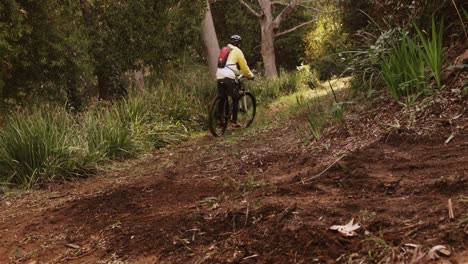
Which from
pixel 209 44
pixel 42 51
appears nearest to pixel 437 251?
pixel 42 51

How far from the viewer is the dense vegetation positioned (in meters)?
5.50

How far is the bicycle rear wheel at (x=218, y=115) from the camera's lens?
882cm

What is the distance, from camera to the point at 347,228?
2.65 metres

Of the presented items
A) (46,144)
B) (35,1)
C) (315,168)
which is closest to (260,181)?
(315,168)

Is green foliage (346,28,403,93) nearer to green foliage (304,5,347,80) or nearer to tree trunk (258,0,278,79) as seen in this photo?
tree trunk (258,0,278,79)

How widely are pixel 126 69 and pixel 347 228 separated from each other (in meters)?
9.52

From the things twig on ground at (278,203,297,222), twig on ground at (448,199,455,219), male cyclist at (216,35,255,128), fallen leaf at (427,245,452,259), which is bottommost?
twig on ground at (278,203,297,222)

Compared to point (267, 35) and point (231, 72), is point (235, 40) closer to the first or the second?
point (231, 72)

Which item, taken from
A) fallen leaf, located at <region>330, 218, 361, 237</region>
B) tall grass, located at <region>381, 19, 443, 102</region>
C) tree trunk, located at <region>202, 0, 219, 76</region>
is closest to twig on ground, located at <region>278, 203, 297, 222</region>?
fallen leaf, located at <region>330, 218, 361, 237</region>

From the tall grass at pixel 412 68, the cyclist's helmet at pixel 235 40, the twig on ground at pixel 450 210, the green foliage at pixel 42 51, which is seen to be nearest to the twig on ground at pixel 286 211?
the twig on ground at pixel 450 210

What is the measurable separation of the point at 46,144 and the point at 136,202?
8.27 ft

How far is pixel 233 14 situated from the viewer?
85.3 feet

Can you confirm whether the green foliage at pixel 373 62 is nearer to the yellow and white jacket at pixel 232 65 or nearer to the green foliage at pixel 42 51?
the yellow and white jacket at pixel 232 65

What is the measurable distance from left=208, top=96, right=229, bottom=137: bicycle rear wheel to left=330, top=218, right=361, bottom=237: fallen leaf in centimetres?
617
